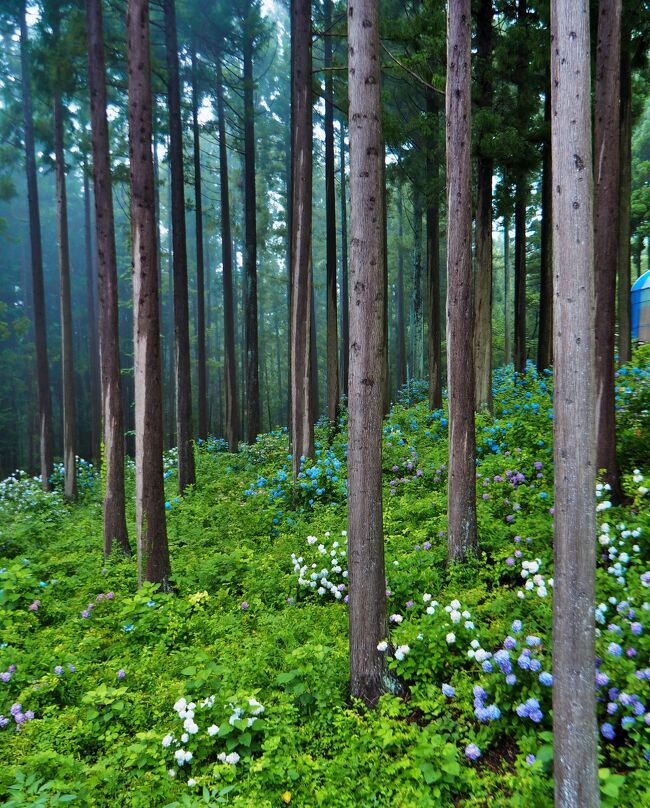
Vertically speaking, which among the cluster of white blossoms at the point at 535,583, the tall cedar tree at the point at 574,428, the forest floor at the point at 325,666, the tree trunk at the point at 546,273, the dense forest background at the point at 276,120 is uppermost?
the dense forest background at the point at 276,120

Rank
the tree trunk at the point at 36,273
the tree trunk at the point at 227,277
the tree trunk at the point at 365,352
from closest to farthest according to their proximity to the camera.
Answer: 1. the tree trunk at the point at 365,352
2. the tree trunk at the point at 36,273
3. the tree trunk at the point at 227,277

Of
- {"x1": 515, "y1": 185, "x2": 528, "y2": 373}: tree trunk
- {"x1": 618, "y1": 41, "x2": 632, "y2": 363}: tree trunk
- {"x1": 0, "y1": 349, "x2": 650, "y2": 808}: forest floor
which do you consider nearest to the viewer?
{"x1": 0, "y1": 349, "x2": 650, "y2": 808}: forest floor

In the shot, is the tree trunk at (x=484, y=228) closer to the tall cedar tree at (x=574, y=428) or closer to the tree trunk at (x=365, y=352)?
the tree trunk at (x=365, y=352)

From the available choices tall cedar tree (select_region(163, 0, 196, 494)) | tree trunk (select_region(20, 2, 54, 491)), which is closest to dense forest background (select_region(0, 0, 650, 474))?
tree trunk (select_region(20, 2, 54, 491))

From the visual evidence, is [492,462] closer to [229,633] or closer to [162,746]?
[229,633]

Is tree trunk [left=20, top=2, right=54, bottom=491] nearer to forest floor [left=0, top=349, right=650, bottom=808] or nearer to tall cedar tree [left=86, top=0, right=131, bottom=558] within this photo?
tall cedar tree [left=86, top=0, right=131, bottom=558]

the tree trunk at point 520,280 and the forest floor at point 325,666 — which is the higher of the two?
the tree trunk at point 520,280

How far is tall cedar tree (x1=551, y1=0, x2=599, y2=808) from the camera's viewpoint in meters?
2.46

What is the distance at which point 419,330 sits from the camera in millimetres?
18500

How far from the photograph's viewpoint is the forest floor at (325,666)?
3062mm

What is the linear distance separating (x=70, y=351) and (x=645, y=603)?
13.7 meters

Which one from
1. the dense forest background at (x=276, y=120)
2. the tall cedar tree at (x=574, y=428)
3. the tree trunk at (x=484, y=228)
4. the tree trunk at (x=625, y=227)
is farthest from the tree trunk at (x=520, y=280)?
the tall cedar tree at (x=574, y=428)

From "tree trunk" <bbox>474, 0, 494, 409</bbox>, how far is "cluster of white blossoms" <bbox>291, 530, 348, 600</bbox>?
508 centimetres

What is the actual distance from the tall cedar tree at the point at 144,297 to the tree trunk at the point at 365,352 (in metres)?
3.06
